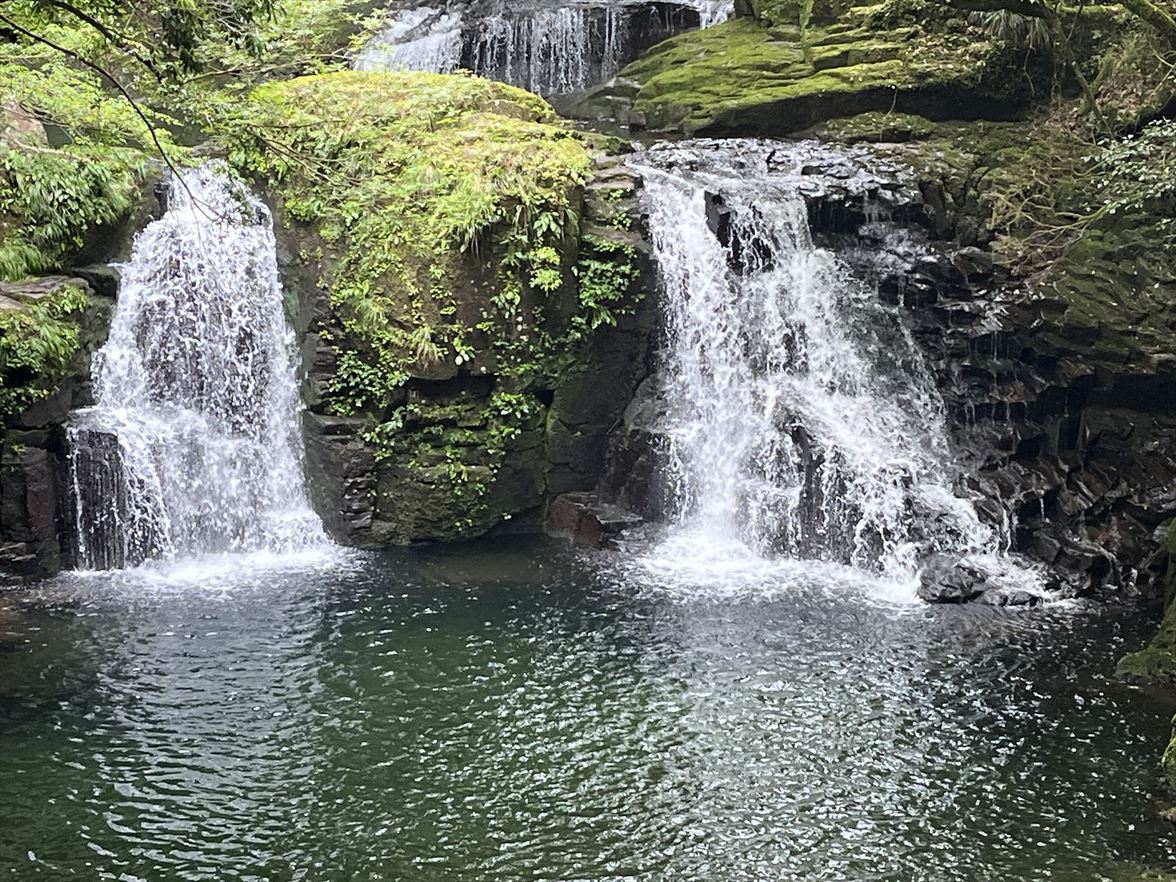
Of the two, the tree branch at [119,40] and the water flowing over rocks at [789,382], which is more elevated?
the tree branch at [119,40]

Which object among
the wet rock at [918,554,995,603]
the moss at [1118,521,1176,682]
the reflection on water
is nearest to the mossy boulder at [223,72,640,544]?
the reflection on water

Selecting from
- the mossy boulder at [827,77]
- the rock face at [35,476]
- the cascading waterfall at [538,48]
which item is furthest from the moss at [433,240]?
the cascading waterfall at [538,48]

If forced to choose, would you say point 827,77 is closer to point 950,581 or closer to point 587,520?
point 587,520

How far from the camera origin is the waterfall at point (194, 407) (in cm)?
1460

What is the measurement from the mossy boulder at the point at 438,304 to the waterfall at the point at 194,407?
2.15ft

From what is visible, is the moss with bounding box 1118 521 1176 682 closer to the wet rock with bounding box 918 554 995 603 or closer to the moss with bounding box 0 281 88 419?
the wet rock with bounding box 918 554 995 603

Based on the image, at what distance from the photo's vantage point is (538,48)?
2352cm

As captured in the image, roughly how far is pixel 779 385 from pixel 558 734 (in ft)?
27.1

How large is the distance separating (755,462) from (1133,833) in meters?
8.30

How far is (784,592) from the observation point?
14.2 m

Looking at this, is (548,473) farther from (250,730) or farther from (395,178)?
(250,730)

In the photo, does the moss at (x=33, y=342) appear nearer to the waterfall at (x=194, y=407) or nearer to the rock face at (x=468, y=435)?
the waterfall at (x=194, y=407)

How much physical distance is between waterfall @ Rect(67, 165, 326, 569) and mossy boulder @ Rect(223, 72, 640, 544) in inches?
25.7

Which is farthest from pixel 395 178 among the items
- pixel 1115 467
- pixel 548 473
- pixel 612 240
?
pixel 1115 467
